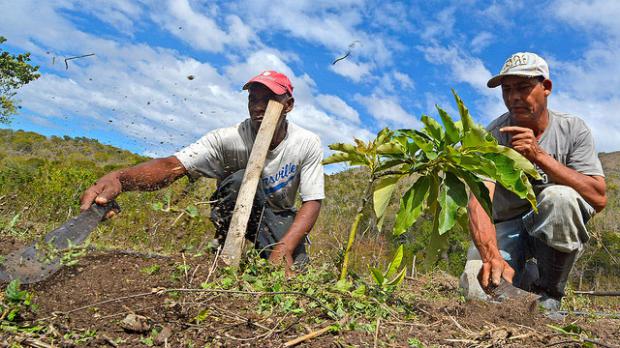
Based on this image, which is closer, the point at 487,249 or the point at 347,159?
the point at 347,159

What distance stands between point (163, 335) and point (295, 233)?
1.41m

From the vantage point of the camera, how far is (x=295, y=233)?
3068mm

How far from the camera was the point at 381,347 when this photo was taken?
1716 millimetres

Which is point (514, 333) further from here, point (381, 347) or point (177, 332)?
point (177, 332)

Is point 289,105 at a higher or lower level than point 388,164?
higher

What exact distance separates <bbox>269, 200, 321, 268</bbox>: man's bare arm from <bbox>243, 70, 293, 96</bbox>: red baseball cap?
773 millimetres

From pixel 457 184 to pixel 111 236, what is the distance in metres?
4.53

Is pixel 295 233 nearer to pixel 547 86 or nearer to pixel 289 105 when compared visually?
pixel 289 105

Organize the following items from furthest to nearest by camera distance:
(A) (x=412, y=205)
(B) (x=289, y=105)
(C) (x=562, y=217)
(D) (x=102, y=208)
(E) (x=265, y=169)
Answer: (E) (x=265, y=169) → (B) (x=289, y=105) → (C) (x=562, y=217) → (D) (x=102, y=208) → (A) (x=412, y=205)

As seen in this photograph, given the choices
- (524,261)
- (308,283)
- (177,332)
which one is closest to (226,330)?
(177,332)

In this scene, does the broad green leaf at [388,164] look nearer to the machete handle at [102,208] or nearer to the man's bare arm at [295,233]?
the man's bare arm at [295,233]

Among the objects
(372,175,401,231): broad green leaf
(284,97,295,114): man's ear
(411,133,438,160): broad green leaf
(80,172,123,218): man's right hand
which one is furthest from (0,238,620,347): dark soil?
(284,97,295,114): man's ear

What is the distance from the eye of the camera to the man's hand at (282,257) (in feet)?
8.52

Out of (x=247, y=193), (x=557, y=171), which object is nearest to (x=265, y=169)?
(x=247, y=193)
